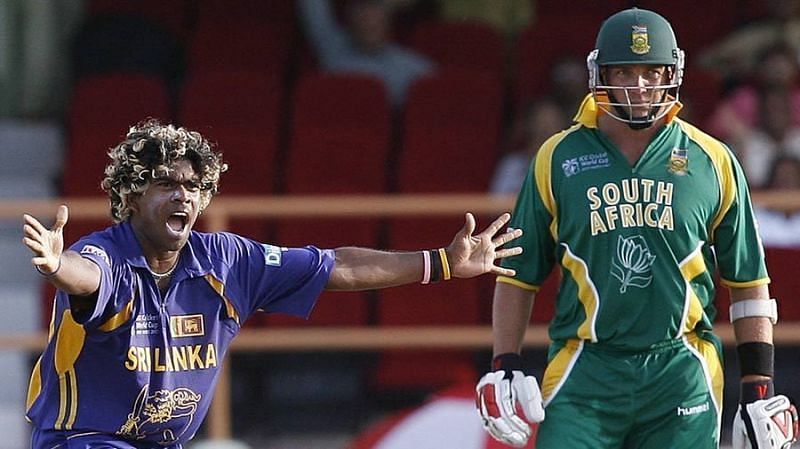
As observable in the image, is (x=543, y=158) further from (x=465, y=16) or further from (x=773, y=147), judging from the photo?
(x=465, y=16)

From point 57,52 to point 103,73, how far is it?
670 mm

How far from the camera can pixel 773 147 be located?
8.66m

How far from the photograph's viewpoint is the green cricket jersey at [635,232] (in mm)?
5180

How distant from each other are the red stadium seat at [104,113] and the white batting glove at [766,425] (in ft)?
15.8

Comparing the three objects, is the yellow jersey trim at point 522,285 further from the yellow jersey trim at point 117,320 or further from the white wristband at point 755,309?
the yellow jersey trim at point 117,320

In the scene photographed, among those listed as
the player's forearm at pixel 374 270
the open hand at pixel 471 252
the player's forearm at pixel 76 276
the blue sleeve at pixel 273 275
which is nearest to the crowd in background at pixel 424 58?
the open hand at pixel 471 252

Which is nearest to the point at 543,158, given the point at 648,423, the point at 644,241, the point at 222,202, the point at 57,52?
the point at 644,241

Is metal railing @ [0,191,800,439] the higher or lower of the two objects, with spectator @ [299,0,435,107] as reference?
lower

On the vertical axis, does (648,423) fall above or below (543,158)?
below

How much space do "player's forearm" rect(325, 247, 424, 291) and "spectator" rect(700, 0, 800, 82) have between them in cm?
490

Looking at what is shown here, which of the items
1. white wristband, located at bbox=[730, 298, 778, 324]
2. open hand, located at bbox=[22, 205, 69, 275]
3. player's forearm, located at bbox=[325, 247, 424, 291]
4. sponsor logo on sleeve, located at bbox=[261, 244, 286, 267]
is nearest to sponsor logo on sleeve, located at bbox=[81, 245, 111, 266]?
open hand, located at bbox=[22, 205, 69, 275]

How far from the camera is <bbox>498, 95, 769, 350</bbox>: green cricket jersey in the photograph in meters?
5.18

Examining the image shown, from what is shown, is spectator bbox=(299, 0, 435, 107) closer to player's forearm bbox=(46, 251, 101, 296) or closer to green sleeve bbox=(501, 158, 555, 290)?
green sleeve bbox=(501, 158, 555, 290)

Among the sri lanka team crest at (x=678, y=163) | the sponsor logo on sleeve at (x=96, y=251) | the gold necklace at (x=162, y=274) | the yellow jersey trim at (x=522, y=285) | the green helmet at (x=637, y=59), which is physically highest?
the green helmet at (x=637, y=59)
